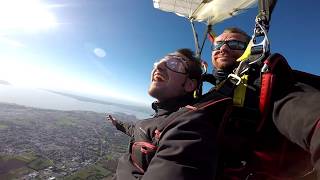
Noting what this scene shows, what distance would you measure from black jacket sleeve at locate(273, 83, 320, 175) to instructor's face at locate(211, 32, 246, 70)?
1338 mm

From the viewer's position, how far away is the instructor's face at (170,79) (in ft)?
9.57

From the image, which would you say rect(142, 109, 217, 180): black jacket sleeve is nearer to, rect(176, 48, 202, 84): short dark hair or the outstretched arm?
rect(176, 48, 202, 84): short dark hair

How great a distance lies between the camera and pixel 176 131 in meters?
2.00

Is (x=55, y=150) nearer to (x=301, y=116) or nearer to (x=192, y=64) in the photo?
(x=192, y=64)

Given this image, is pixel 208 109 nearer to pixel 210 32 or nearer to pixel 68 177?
pixel 210 32

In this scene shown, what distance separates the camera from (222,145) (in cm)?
221

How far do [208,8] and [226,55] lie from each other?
343cm

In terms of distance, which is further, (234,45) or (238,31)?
(238,31)

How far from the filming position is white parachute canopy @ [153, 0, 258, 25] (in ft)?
19.4

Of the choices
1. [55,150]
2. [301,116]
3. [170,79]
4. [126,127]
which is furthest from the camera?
[55,150]

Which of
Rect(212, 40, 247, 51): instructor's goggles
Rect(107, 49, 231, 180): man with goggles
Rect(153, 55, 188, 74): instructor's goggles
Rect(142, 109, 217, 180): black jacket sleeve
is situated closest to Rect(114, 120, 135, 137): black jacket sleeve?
Rect(107, 49, 231, 180): man with goggles

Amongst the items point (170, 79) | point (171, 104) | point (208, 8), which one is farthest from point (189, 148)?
point (208, 8)

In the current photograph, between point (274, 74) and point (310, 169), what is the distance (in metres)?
0.82

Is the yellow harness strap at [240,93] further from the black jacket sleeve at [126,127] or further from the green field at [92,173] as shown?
the green field at [92,173]
